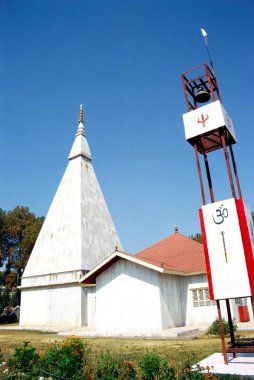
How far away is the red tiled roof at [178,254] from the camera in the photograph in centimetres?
1901

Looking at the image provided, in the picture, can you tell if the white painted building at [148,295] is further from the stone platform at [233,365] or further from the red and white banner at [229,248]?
the red and white banner at [229,248]

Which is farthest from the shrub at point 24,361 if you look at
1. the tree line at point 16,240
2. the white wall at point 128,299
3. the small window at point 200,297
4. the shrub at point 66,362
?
the tree line at point 16,240

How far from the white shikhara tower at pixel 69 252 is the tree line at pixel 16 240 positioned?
655 inches

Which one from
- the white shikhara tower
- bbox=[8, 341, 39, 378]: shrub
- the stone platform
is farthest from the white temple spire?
the stone platform

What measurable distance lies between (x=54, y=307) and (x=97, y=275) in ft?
26.4

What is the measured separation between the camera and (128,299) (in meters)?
17.4

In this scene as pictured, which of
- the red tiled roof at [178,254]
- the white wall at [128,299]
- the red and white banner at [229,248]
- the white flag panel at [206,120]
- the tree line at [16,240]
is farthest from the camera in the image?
the tree line at [16,240]

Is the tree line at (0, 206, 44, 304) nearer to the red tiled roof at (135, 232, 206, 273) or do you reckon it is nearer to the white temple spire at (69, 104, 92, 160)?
the white temple spire at (69, 104, 92, 160)

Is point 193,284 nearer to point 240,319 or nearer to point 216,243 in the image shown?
point 240,319

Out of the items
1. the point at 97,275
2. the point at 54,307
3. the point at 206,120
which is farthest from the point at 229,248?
the point at 54,307

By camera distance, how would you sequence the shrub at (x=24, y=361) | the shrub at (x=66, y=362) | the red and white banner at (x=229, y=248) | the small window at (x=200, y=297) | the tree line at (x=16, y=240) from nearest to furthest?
the shrub at (x=66, y=362) → the shrub at (x=24, y=361) → the red and white banner at (x=229, y=248) → the small window at (x=200, y=297) → the tree line at (x=16, y=240)

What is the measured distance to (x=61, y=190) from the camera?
32000 mm

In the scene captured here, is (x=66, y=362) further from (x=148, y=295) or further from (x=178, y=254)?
(x=178, y=254)

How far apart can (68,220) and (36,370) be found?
21538 millimetres
